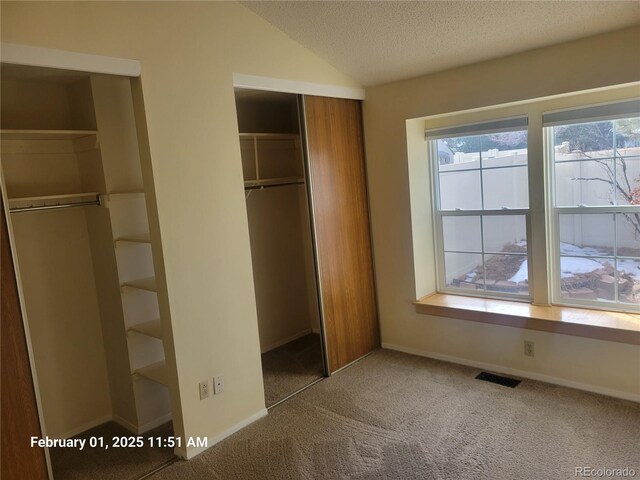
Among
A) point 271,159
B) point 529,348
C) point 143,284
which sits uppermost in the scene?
point 271,159

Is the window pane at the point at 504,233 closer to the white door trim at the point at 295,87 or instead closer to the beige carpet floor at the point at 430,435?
the beige carpet floor at the point at 430,435

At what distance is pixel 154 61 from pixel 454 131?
7.20 feet

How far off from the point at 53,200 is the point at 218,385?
1.45m

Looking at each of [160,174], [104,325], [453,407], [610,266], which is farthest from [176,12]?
[610,266]

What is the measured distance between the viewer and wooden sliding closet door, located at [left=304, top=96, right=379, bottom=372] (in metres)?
3.53

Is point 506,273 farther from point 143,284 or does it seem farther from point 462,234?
point 143,284

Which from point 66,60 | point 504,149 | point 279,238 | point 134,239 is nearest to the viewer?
point 66,60

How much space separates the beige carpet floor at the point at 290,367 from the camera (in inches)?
137

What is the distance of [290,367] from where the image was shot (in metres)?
3.89

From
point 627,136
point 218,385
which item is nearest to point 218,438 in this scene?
point 218,385

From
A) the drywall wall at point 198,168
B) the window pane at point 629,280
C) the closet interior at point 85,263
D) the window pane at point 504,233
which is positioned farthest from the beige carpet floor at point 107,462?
the window pane at point 629,280

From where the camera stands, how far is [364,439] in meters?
2.76

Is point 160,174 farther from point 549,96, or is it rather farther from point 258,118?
point 549,96

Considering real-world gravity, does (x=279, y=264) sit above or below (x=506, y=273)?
above
